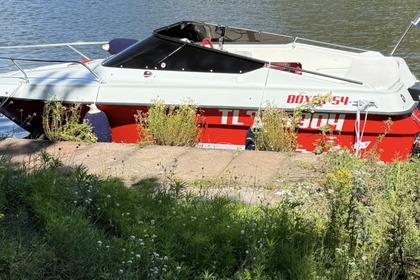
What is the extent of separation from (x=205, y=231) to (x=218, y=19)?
680 inches

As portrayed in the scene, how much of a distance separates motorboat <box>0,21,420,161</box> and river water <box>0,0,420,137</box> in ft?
20.9

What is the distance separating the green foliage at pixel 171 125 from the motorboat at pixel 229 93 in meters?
0.25

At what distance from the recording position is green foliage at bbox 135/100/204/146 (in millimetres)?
7160

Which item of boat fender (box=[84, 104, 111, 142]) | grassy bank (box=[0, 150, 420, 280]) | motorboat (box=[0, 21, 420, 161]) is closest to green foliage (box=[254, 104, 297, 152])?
motorboat (box=[0, 21, 420, 161])

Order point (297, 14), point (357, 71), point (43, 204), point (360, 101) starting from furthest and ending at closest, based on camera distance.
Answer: point (297, 14) < point (357, 71) < point (360, 101) < point (43, 204)

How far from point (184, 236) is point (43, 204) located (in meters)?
1.04

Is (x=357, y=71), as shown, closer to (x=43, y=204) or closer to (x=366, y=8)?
(x=43, y=204)

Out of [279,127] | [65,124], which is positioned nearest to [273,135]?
[279,127]

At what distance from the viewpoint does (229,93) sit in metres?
7.68

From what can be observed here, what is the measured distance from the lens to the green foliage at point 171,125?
23.5ft

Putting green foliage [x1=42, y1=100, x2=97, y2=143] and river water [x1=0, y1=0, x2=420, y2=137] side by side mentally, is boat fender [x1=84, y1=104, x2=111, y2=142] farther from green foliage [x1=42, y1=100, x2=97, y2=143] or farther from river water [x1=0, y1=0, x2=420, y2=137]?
river water [x1=0, y1=0, x2=420, y2=137]

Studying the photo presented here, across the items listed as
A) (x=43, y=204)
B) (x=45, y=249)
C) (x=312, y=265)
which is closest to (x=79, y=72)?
(x=43, y=204)

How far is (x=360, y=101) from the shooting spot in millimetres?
7277

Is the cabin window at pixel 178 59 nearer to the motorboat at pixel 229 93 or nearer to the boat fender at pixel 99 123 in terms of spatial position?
the motorboat at pixel 229 93
